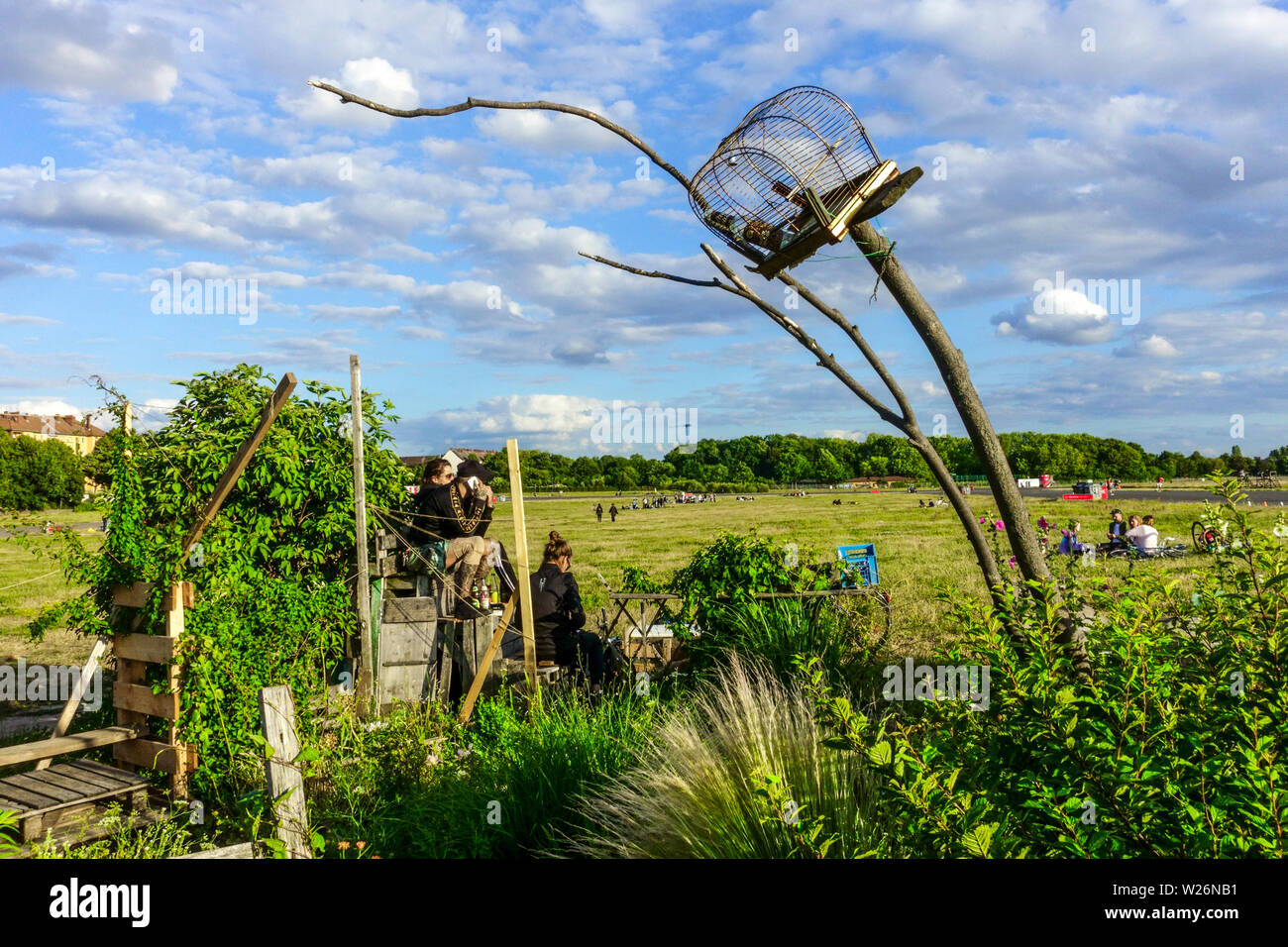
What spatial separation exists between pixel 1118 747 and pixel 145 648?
6002mm

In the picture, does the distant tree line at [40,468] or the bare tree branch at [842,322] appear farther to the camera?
the distant tree line at [40,468]

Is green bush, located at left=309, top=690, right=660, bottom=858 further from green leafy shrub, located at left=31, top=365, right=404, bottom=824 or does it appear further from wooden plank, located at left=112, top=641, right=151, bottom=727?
wooden plank, located at left=112, top=641, right=151, bottom=727

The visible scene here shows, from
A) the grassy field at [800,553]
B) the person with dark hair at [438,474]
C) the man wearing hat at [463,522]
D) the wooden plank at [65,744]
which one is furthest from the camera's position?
the grassy field at [800,553]

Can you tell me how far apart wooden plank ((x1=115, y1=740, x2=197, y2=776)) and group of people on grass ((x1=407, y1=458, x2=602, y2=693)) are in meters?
2.26

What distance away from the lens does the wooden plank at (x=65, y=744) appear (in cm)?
549

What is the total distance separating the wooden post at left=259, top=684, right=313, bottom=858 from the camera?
3573 mm

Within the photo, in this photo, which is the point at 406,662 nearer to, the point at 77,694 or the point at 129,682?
the point at 129,682

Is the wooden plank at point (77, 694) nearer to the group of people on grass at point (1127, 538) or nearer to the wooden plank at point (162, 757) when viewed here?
the wooden plank at point (162, 757)

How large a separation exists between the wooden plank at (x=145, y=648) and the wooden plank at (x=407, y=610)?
1.81 meters

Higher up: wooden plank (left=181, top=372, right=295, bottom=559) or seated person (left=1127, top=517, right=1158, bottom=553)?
wooden plank (left=181, top=372, right=295, bottom=559)

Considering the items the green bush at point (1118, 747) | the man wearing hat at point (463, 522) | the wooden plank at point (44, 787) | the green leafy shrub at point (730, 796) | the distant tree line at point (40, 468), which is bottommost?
the wooden plank at point (44, 787)

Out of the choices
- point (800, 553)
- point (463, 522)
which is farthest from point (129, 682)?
point (800, 553)

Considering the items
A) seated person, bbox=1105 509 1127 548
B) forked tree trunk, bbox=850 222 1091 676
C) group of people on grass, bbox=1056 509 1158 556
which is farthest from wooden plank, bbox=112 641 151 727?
seated person, bbox=1105 509 1127 548

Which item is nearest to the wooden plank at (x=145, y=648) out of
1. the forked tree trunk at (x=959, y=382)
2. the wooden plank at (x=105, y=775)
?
the wooden plank at (x=105, y=775)
